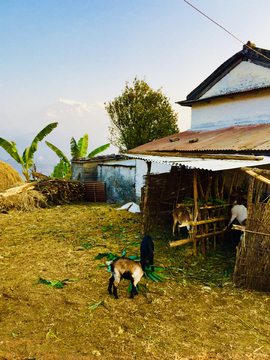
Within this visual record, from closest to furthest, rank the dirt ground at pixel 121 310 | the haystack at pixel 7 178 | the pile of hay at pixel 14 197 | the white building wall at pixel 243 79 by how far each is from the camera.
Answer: the dirt ground at pixel 121 310 → the white building wall at pixel 243 79 → the pile of hay at pixel 14 197 → the haystack at pixel 7 178

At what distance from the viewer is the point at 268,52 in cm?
979

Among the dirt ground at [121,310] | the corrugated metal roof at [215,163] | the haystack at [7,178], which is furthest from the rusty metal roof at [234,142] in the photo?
the haystack at [7,178]

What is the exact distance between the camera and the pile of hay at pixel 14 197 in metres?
11.2

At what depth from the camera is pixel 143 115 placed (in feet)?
70.3

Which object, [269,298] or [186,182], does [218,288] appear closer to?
[269,298]

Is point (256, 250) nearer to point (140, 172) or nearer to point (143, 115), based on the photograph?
point (140, 172)

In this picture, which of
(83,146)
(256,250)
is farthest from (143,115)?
(256,250)

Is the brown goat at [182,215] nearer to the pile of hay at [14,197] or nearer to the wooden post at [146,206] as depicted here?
the wooden post at [146,206]

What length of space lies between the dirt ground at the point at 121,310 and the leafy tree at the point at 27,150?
373 inches

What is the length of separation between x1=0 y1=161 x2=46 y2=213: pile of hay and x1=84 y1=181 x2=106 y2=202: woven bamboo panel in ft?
9.74

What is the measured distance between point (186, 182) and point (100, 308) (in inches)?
198

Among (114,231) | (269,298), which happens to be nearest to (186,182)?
(114,231)

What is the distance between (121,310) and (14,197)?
9.35m

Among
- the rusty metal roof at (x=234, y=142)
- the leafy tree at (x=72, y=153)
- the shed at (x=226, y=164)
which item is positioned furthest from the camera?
the leafy tree at (x=72, y=153)
